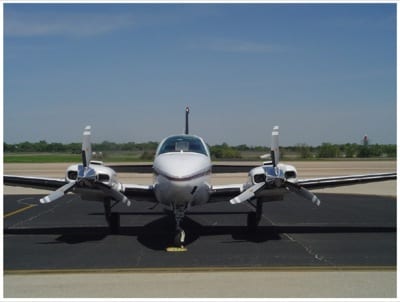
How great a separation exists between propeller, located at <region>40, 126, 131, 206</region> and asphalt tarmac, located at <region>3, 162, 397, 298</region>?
A: 4.02 feet

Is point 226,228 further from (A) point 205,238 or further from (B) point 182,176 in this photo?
(B) point 182,176

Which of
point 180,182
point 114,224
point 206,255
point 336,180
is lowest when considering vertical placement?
point 206,255

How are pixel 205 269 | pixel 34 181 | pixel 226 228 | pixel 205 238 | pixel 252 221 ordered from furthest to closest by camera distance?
pixel 226 228
pixel 252 221
pixel 34 181
pixel 205 238
pixel 205 269

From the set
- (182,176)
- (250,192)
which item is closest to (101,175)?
(182,176)

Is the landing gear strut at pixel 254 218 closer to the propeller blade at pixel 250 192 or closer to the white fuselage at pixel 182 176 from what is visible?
the propeller blade at pixel 250 192

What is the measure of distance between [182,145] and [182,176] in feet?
5.96

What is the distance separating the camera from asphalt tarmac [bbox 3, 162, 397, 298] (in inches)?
309

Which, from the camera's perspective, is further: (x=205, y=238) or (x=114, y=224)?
(x=114, y=224)

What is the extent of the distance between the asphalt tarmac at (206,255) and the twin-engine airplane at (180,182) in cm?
109

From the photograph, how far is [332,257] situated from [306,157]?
269 feet

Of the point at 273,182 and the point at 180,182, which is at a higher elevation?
the point at 180,182

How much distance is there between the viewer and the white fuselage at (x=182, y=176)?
10.7 metres

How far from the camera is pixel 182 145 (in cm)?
1229

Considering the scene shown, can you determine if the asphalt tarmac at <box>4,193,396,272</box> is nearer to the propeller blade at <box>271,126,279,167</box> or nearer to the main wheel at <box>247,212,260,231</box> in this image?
the main wheel at <box>247,212,260,231</box>
